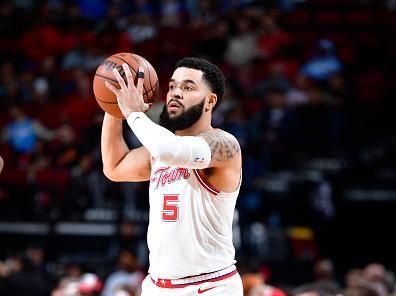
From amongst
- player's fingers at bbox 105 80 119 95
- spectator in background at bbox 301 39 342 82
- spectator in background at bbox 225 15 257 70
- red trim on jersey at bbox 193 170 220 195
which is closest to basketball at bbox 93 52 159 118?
player's fingers at bbox 105 80 119 95

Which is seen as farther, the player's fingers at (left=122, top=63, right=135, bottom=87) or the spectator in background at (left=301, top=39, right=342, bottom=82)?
the spectator in background at (left=301, top=39, right=342, bottom=82)

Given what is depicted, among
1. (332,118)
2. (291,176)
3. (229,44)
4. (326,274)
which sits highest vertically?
(229,44)

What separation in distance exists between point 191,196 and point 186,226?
16cm

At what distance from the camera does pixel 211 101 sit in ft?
16.6

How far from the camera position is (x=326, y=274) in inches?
406

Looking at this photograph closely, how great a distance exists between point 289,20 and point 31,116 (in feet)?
15.6

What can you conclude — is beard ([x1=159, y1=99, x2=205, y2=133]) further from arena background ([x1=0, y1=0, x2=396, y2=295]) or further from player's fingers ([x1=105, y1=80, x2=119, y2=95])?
arena background ([x1=0, y1=0, x2=396, y2=295])

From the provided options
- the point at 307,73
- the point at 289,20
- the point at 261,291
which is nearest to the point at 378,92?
the point at 307,73

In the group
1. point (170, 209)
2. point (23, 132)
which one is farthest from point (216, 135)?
point (23, 132)

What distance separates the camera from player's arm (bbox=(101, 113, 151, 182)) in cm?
529

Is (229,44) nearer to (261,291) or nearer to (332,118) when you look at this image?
(332,118)

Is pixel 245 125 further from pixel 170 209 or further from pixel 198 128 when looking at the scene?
pixel 170 209

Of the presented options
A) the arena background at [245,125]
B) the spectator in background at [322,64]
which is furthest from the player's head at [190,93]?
the spectator in background at [322,64]

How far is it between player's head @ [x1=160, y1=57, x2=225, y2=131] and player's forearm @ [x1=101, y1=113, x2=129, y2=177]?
1.14 ft
